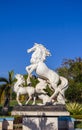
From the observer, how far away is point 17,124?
11.7 m

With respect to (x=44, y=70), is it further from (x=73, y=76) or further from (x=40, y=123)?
(x=73, y=76)

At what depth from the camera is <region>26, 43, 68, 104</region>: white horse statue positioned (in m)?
11.0

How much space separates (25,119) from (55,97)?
69.7 inches

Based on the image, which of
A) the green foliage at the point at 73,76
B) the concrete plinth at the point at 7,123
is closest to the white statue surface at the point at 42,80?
the concrete plinth at the point at 7,123

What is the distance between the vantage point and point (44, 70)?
1096 cm

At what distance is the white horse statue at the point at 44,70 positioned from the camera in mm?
11044

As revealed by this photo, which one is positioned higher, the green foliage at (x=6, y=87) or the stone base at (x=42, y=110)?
the green foliage at (x=6, y=87)

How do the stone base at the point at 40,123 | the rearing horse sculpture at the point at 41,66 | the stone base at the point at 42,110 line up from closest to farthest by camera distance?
the stone base at the point at 40,123
the stone base at the point at 42,110
the rearing horse sculpture at the point at 41,66

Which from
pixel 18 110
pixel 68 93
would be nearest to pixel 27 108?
pixel 18 110

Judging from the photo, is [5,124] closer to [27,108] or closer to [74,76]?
[27,108]

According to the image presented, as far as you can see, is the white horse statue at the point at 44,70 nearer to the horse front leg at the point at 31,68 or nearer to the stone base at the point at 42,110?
the horse front leg at the point at 31,68

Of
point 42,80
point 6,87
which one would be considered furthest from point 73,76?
point 42,80

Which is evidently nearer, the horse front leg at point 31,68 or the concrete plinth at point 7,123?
the horse front leg at point 31,68

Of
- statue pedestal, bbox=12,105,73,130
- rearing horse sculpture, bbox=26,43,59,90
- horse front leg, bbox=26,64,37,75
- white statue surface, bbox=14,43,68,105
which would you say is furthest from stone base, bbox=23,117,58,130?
horse front leg, bbox=26,64,37,75
